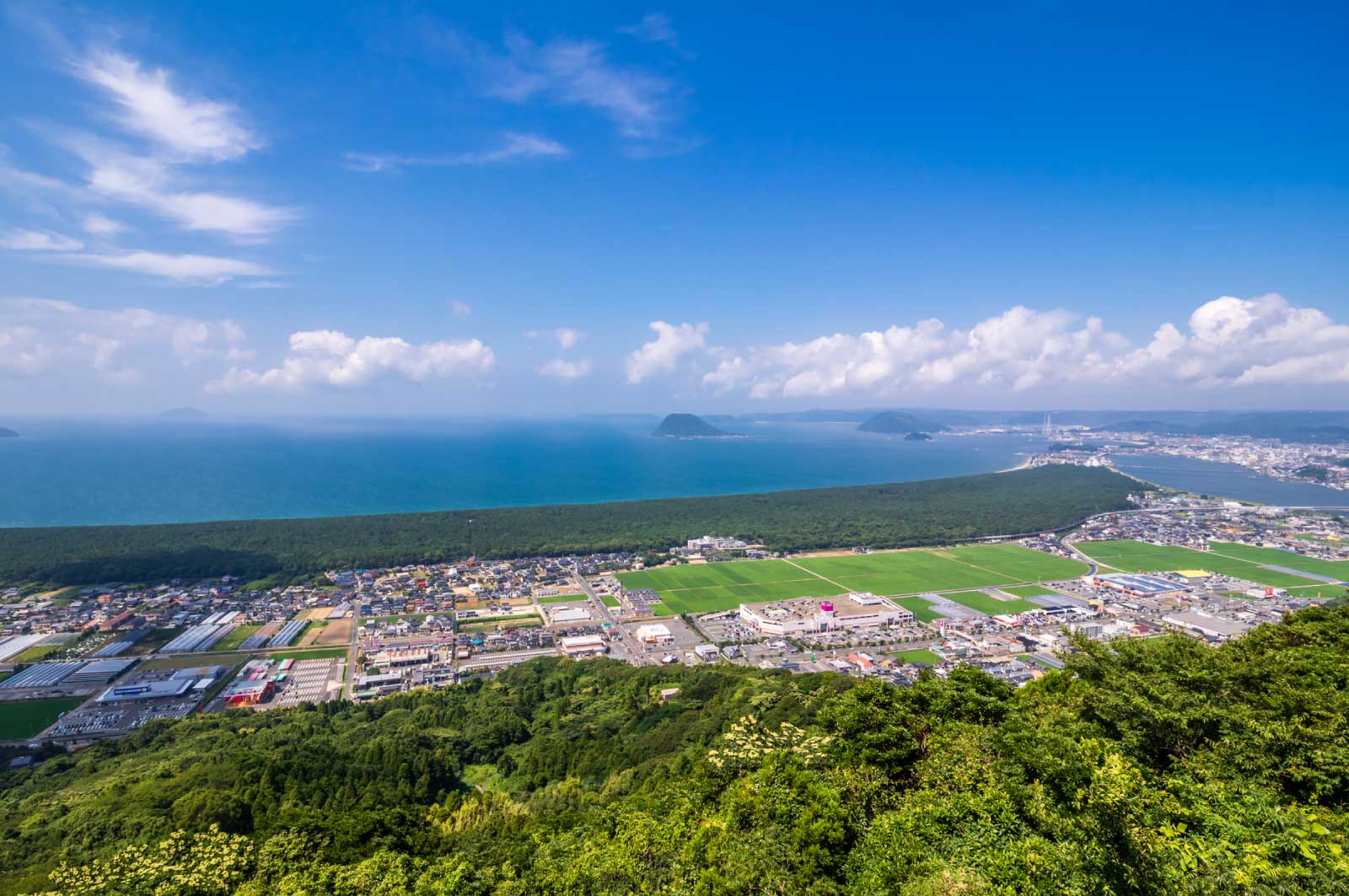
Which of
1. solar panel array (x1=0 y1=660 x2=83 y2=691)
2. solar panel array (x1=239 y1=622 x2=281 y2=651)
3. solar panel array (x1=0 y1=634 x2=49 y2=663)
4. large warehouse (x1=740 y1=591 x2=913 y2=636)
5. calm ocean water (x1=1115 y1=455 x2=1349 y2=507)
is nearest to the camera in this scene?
solar panel array (x1=0 y1=660 x2=83 y2=691)

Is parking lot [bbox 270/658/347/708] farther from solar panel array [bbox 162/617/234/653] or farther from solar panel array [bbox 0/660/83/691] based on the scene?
solar panel array [bbox 0/660/83/691]

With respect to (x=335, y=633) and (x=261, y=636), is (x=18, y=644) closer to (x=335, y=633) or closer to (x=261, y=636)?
(x=261, y=636)

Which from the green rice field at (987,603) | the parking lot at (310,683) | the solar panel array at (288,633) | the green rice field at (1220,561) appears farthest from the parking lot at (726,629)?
the green rice field at (1220,561)

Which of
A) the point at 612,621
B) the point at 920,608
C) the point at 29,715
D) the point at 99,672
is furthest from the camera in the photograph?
the point at 920,608

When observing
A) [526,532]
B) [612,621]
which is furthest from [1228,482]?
[526,532]

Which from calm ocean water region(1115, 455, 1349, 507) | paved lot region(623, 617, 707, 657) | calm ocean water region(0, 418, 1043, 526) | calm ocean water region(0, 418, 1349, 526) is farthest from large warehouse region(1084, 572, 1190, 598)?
calm ocean water region(0, 418, 1043, 526)

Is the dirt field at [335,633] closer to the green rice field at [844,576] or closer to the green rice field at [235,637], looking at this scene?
the green rice field at [235,637]
